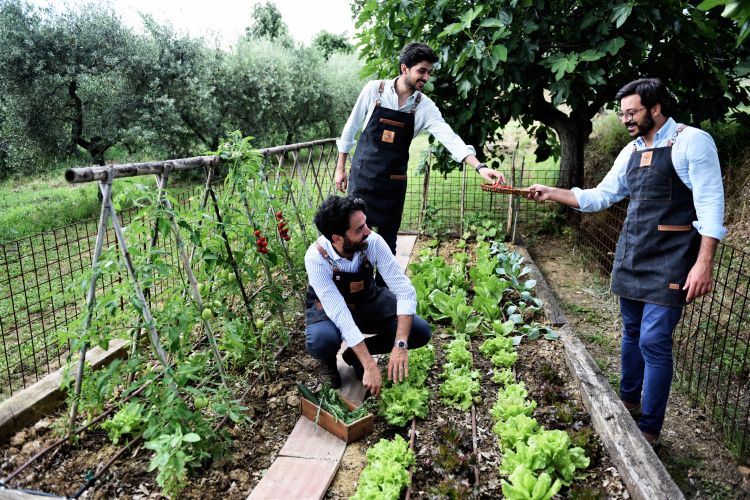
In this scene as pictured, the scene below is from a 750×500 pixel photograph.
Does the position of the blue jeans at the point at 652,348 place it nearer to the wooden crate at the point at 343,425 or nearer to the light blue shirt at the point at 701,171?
the light blue shirt at the point at 701,171

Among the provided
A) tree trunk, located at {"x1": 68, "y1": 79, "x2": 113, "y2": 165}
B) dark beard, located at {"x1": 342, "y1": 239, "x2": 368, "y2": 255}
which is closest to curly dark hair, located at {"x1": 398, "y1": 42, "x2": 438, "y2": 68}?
dark beard, located at {"x1": 342, "y1": 239, "x2": 368, "y2": 255}

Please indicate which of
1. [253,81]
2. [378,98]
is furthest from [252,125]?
[378,98]

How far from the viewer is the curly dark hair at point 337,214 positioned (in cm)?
260

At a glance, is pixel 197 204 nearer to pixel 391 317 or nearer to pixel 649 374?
pixel 391 317

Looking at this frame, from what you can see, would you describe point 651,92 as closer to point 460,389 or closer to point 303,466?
point 460,389

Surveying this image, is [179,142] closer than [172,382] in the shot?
No

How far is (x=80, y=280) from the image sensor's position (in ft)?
7.43

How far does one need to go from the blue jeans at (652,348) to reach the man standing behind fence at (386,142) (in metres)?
1.28

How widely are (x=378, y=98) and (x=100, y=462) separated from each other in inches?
108

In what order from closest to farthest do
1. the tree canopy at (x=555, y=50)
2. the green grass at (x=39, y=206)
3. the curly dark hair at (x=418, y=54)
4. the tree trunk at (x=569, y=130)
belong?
the curly dark hair at (x=418, y=54), the tree canopy at (x=555, y=50), the tree trunk at (x=569, y=130), the green grass at (x=39, y=206)

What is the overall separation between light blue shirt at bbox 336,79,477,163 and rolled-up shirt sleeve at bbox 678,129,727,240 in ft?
5.05

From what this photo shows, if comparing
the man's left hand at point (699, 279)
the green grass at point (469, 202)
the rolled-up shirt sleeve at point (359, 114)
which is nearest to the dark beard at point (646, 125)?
the man's left hand at point (699, 279)

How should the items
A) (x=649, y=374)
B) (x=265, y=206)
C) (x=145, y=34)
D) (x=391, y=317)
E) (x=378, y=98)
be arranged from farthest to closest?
(x=145, y=34), (x=378, y=98), (x=265, y=206), (x=391, y=317), (x=649, y=374)

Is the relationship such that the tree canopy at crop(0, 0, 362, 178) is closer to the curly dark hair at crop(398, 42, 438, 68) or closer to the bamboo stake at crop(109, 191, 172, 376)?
the curly dark hair at crop(398, 42, 438, 68)
